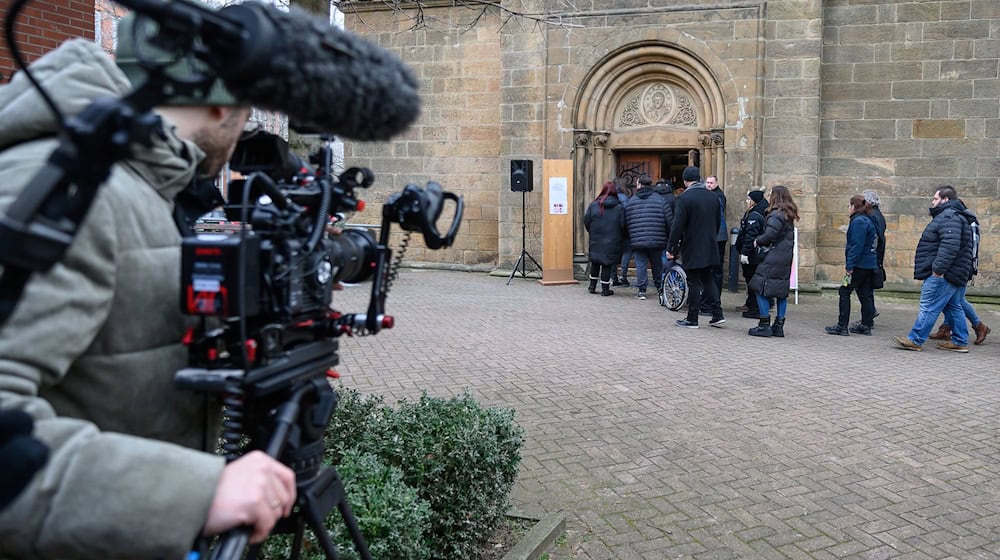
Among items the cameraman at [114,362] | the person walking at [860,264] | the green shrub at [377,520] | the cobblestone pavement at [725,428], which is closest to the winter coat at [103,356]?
the cameraman at [114,362]

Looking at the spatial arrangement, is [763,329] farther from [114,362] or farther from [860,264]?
[114,362]

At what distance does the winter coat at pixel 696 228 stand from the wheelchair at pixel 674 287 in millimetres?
706

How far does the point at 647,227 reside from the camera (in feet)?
42.1

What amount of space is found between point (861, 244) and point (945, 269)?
1212 millimetres

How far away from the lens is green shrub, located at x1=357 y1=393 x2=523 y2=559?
3443 mm

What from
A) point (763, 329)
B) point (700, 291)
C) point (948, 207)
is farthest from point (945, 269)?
point (700, 291)

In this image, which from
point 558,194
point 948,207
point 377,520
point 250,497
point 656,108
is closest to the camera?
point 250,497

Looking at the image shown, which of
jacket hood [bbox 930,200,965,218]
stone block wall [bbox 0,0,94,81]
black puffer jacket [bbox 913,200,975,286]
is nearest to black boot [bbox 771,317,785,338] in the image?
black puffer jacket [bbox 913,200,975,286]

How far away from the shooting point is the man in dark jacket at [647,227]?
42.0 ft

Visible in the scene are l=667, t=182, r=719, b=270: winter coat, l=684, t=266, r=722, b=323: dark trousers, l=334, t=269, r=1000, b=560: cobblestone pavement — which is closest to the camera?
l=334, t=269, r=1000, b=560: cobblestone pavement

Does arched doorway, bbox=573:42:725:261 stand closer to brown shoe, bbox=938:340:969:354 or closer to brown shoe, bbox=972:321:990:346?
brown shoe, bbox=972:321:990:346

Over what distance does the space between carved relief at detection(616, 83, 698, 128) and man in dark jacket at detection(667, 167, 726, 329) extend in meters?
4.78

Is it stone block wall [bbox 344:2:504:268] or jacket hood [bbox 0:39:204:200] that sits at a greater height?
stone block wall [bbox 344:2:504:268]

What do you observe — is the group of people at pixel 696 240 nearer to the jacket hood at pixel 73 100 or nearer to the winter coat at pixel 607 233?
the winter coat at pixel 607 233
